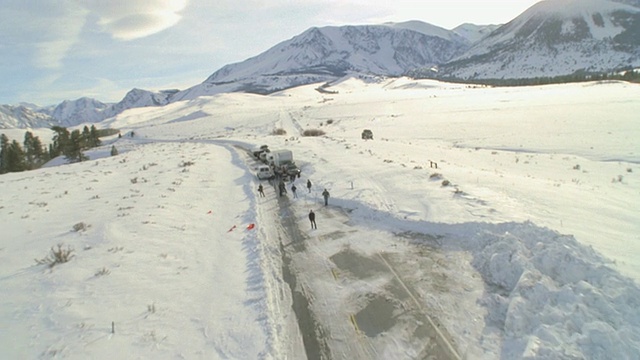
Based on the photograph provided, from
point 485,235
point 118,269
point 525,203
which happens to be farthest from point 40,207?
point 525,203

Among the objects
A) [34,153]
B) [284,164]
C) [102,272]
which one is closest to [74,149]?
A: [34,153]

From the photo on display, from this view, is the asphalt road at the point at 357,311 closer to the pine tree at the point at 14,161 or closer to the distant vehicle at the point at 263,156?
the distant vehicle at the point at 263,156

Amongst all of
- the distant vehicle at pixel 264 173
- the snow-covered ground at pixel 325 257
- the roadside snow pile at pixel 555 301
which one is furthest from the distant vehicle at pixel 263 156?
the roadside snow pile at pixel 555 301

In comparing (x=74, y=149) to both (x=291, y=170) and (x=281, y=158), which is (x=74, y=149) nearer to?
(x=281, y=158)

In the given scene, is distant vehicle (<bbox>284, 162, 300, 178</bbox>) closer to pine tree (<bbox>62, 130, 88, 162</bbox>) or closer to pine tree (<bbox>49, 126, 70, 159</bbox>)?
pine tree (<bbox>62, 130, 88, 162</bbox>)

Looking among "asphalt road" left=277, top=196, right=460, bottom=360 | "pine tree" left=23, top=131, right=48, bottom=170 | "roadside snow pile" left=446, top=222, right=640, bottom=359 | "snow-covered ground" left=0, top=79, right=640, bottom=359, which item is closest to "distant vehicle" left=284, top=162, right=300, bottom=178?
"snow-covered ground" left=0, top=79, right=640, bottom=359

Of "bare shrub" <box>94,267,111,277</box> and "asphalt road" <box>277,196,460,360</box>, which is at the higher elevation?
"bare shrub" <box>94,267,111,277</box>

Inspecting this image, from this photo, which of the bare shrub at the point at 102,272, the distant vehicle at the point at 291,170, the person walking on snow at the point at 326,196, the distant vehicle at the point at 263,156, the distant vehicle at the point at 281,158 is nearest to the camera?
the bare shrub at the point at 102,272

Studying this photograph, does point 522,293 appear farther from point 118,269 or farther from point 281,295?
point 118,269
